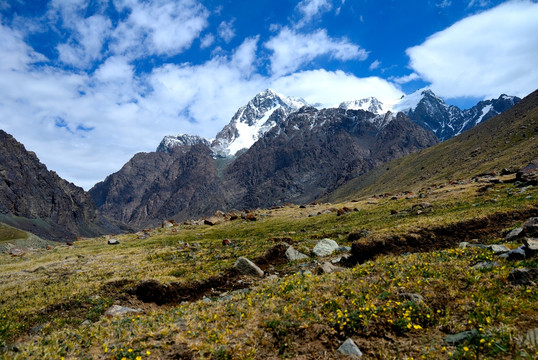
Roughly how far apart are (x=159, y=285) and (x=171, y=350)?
12.9 metres

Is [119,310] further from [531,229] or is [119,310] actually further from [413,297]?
[531,229]

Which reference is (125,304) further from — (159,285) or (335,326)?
(335,326)

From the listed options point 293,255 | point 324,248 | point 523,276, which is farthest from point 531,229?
point 293,255

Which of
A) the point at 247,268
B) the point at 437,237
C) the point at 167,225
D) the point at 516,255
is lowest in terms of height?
the point at 437,237

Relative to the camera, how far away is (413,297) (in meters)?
9.97

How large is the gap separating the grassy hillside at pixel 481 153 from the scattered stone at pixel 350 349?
93.8 metres

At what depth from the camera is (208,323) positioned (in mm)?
10648

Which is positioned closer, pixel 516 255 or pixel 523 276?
pixel 523 276

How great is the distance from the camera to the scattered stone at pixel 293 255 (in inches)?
971

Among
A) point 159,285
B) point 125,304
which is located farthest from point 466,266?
point 125,304

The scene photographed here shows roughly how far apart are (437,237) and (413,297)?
14.9 metres

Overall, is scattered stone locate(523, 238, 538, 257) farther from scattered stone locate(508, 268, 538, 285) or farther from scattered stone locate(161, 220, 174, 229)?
scattered stone locate(161, 220, 174, 229)

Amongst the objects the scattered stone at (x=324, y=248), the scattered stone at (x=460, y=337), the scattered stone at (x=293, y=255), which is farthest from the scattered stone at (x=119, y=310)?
the scattered stone at (x=460, y=337)

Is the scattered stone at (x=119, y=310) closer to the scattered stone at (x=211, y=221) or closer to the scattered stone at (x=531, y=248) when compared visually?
the scattered stone at (x=531, y=248)
